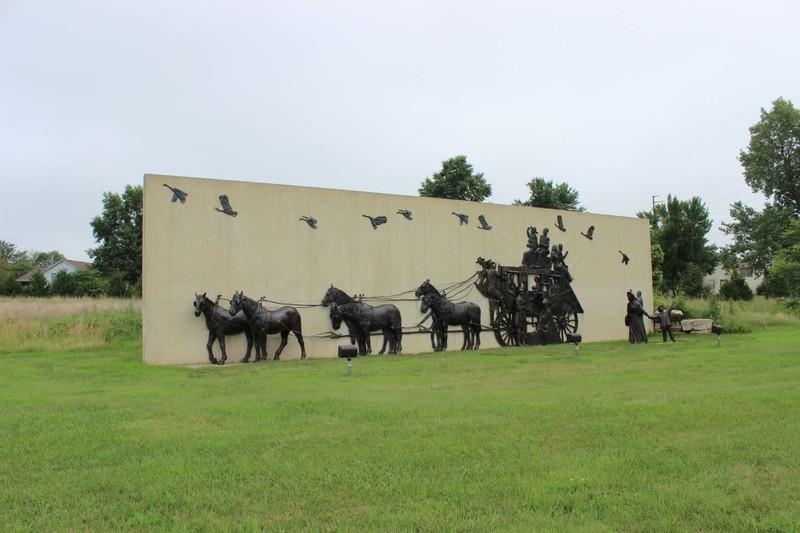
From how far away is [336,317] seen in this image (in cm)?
1620

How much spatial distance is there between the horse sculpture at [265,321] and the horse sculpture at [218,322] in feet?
0.97

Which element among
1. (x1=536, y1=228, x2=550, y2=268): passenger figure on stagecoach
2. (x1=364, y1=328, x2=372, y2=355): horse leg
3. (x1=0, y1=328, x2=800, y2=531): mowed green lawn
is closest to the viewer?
(x1=0, y1=328, x2=800, y2=531): mowed green lawn

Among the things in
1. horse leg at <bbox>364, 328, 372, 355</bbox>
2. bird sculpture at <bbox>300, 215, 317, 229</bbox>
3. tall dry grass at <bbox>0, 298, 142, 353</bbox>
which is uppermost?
bird sculpture at <bbox>300, 215, 317, 229</bbox>

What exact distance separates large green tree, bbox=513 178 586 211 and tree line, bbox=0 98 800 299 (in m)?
0.06

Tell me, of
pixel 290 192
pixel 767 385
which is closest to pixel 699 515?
pixel 767 385

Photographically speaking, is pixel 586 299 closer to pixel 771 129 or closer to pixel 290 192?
pixel 290 192

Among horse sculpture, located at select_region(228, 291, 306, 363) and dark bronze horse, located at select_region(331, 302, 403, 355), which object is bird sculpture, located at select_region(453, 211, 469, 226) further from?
horse sculpture, located at select_region(228, 291, 306, 363)

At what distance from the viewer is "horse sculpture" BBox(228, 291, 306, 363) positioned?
14625 mm

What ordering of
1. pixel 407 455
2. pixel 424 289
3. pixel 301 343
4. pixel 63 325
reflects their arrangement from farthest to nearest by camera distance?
pixel 63 325, pixel 424 289, pixel 301 343, pixel 407 455

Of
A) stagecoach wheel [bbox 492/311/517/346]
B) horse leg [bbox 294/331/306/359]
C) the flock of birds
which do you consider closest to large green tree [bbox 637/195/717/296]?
the flock of birds

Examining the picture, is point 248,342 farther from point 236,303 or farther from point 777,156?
point 777,156

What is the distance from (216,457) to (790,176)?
1808 inches

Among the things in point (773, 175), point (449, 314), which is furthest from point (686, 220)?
point (449, 314)

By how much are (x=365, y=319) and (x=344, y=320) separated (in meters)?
0.56
